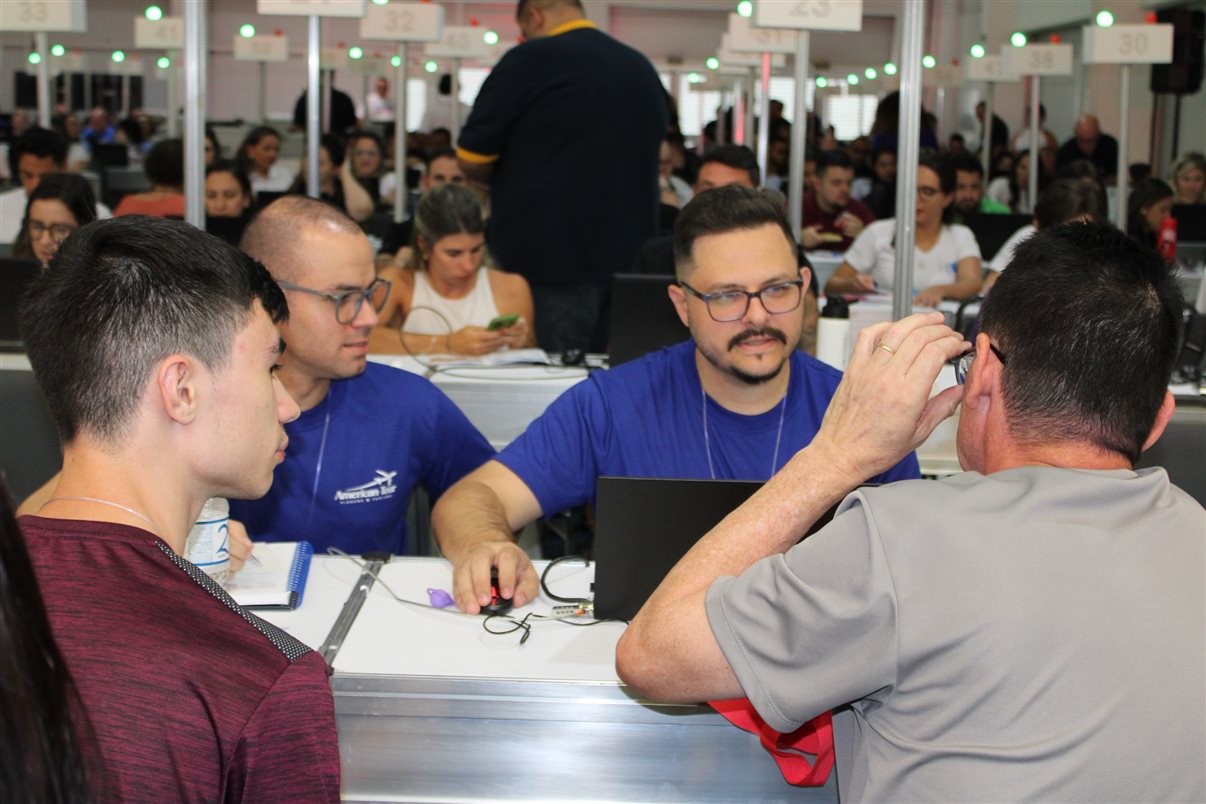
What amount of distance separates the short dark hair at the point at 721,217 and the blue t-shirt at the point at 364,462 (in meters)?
0.56

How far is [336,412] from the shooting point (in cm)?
243

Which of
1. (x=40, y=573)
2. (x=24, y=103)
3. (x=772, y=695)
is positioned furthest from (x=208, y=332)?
(x=24, y=103)

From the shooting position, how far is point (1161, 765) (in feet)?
3.58

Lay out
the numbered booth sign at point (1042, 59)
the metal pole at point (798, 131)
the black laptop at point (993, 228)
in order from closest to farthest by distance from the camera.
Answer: the metal pole at point (798, 131) < the black laptop at point (993, 228) < the numbered booth sign at point (1042, 59)

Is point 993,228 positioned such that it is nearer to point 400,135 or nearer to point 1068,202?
point 1068,202

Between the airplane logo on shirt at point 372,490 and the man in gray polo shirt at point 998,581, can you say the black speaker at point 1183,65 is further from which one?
the man in gray polo shirt at point 998,581

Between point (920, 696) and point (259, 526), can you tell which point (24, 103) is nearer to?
point (259, 526)

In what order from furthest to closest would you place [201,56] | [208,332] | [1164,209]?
[1164,209] < [201,56] < [208,332]

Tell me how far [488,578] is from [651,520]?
0.30 m

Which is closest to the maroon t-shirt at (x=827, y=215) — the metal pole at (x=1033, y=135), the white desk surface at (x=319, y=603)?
the metal pole at (x=1033, y=135)

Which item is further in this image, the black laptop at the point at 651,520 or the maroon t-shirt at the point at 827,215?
the maroon t-shirt at the point at 827,215

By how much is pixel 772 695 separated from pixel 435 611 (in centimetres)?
78

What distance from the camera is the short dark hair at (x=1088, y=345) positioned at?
1222 millimetres

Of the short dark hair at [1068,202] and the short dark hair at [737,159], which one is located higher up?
the short dark hair at [737,159]
